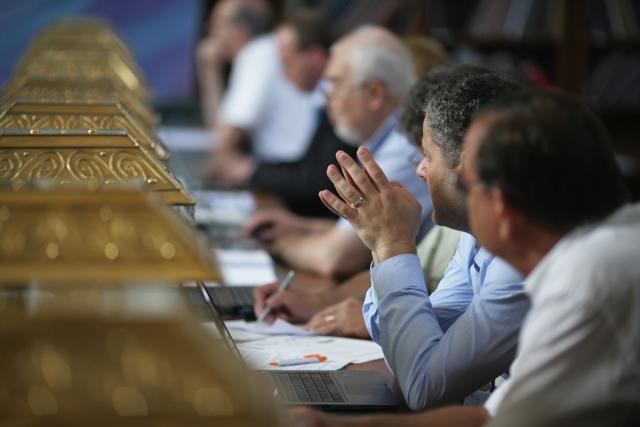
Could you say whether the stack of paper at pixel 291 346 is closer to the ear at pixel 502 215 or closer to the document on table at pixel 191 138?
the ear at pixel 502 215

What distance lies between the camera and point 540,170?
136 centimetres

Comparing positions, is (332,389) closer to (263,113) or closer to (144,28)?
(263,113)

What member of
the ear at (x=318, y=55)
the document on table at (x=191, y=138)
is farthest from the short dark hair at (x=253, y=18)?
the ear at (x=318, y=55)

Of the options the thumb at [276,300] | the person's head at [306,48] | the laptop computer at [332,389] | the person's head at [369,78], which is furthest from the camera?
the person's head at [306,48]

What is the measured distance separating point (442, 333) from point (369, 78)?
1866 millimetres

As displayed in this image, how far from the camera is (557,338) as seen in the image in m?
1.33

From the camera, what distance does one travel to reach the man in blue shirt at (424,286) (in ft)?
5.82

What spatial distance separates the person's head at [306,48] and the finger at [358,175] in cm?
349

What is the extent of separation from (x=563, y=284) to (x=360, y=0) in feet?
17.6

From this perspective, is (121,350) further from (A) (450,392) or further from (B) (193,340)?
(A) (450,392)

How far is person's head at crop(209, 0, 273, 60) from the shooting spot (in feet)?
22.8

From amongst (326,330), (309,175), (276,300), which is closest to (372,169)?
(326,330)

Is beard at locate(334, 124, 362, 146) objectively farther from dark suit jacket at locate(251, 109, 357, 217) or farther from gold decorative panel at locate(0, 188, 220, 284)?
gold decorative panel at locate(0, 188, 220, 284)

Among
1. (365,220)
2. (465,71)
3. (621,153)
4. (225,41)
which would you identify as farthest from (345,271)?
(225,41)
